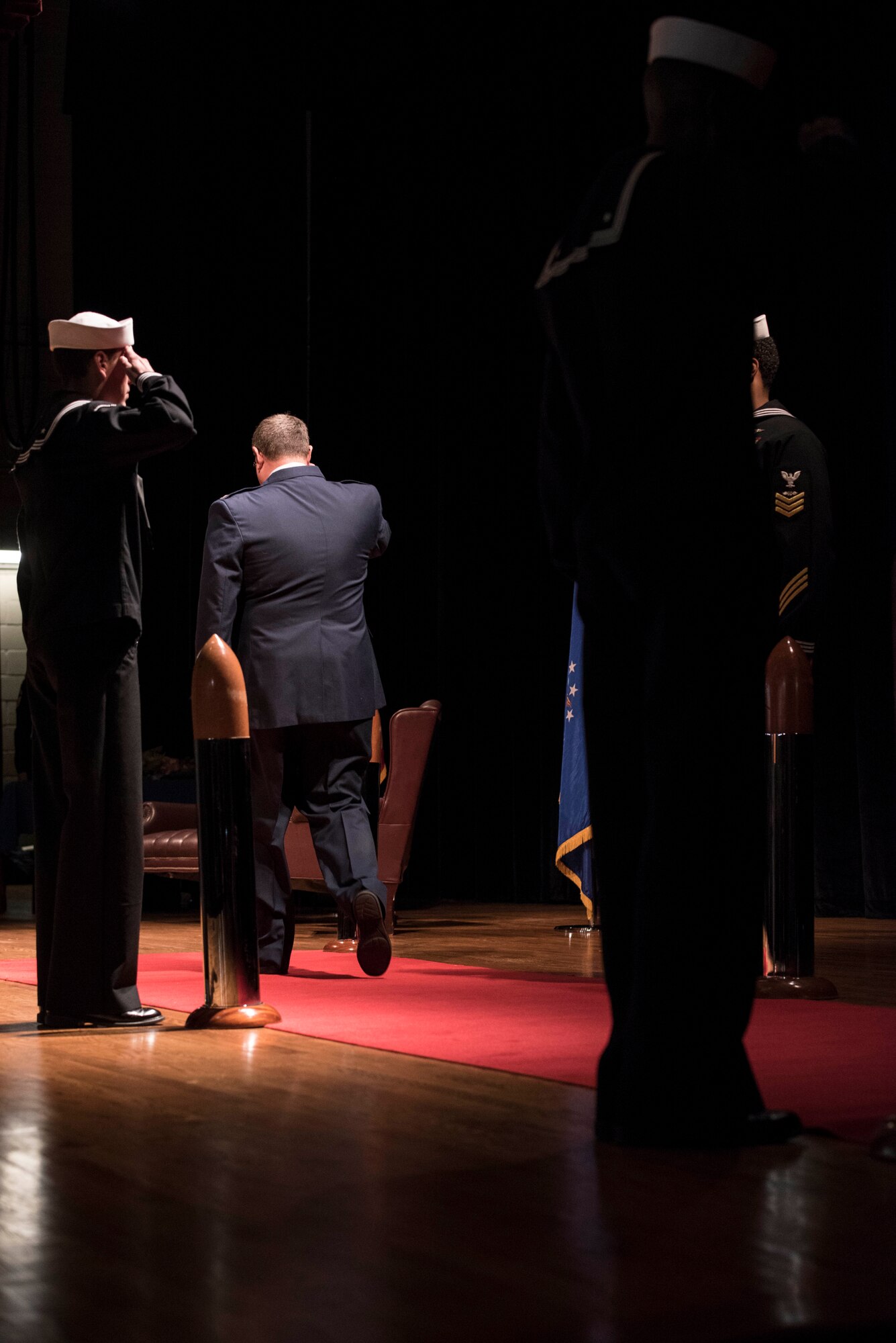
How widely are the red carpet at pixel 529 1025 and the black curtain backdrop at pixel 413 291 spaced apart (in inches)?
116

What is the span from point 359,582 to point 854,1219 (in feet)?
9.71

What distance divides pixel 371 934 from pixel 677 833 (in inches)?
85.5

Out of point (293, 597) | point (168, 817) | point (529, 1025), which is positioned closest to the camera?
point (529, 1025)

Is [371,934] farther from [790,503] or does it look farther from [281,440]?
[790,503]

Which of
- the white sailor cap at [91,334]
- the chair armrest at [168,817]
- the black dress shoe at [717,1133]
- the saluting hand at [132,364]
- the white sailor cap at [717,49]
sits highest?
the white sailor cap at [717,49]

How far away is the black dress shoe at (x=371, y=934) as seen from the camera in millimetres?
4066

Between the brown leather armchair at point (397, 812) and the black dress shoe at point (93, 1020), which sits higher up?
the brown leather armchair at point (397, 812)

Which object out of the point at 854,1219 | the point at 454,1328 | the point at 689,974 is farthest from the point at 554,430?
the point at 454,1328

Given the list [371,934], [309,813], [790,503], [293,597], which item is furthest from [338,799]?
[790,503]

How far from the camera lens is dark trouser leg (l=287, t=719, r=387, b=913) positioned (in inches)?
163

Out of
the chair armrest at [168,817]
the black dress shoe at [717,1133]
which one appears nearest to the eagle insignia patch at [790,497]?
the black dress shoe at [717,1133]

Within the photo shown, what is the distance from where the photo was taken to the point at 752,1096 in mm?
1979

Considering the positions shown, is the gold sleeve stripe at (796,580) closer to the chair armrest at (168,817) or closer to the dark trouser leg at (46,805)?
the dark trouser leg at (46,805)

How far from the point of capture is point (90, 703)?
319 centimetres
